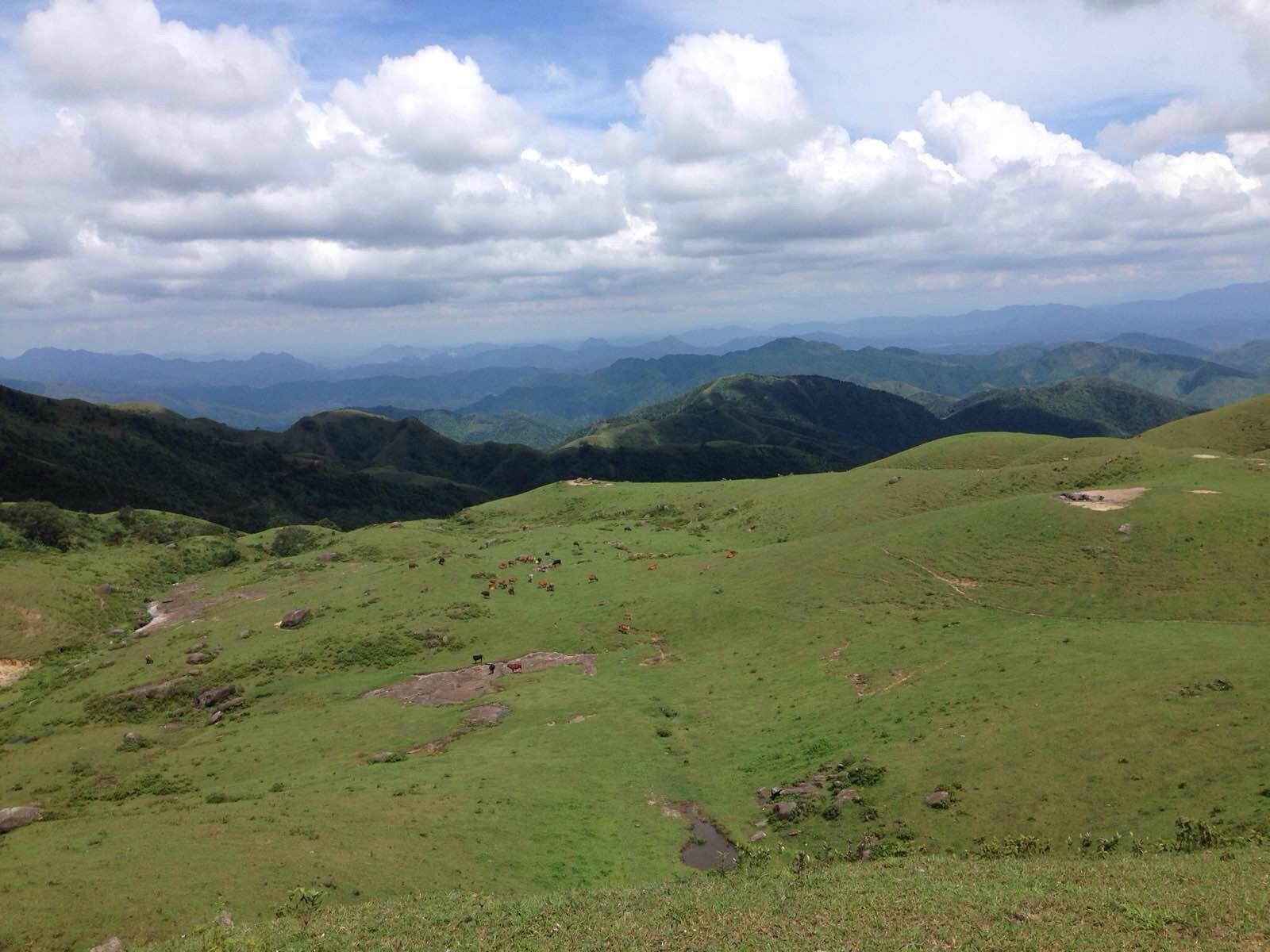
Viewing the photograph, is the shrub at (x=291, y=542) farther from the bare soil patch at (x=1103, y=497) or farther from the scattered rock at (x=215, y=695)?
the bare soil patch at (x=1103, y=497)

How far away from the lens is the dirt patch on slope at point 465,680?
5356 cm

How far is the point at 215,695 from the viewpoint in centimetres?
5628

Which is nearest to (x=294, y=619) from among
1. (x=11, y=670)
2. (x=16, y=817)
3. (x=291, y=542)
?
(x=11, y=670)

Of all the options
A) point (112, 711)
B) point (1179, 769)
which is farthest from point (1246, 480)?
point (112, 711)

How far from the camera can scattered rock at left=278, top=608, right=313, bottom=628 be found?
69.1 meters

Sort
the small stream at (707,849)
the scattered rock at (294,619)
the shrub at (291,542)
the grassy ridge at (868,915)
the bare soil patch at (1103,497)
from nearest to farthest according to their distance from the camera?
the grassy ridge at (868,915), the small stream at (707,849), the bare soil patch at (1103,497), the scattered rock at (294,619), the shrub at (291,542)

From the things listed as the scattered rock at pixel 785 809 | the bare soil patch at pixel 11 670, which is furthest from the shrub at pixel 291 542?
the scattered rock at pixel 785 809

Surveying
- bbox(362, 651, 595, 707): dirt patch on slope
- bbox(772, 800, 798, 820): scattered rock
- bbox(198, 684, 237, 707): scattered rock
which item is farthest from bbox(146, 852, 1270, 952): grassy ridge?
bbox(198, 684, 237, 707): scattered rock

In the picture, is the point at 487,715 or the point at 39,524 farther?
the point at 39,524

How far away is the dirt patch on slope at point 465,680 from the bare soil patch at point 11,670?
41.1 m

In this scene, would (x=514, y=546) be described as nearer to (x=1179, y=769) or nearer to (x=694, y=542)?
(x=694, y=542)

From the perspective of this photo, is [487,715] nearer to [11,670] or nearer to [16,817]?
[16,817]

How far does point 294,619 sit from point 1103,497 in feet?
252

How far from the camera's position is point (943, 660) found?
155 ft
